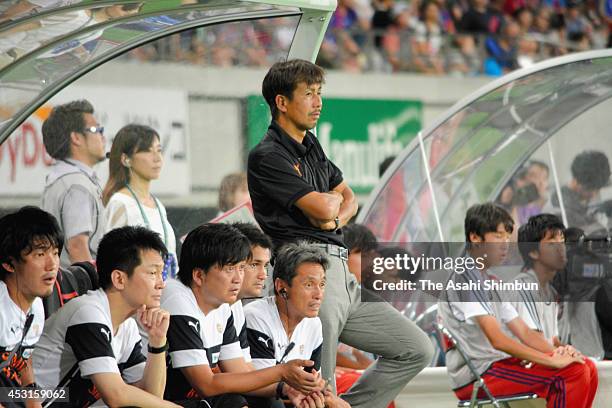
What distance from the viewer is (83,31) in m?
5.62

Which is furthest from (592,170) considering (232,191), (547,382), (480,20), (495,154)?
(480,20)

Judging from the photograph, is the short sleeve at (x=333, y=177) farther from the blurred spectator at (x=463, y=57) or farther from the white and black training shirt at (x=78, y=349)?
the blurred spectator at (x=463, y=57)

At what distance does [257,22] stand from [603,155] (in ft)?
13.2

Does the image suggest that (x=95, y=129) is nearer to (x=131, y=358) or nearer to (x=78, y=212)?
(x=78, y=212)

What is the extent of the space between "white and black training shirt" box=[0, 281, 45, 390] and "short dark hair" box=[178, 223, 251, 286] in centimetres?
77

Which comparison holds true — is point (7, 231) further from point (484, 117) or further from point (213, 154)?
point (484, 117)

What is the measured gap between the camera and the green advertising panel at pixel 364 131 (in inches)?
675

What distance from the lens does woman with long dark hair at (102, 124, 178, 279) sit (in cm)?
629

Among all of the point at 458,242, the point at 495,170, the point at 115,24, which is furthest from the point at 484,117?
the point at 115,24

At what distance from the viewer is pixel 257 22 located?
6230mm

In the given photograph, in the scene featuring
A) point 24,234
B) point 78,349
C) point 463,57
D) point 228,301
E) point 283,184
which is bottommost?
point 78,349

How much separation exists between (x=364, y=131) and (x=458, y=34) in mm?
2152

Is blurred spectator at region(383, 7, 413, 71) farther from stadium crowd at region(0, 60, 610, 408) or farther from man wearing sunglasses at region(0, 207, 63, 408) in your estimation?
man wearing sunglasses at region(0, 207, 63, 408)

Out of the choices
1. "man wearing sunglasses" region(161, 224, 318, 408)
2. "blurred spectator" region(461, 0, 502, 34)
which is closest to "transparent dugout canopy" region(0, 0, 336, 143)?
"man wearing sunglasses" region(161, 224, 318, 408)
